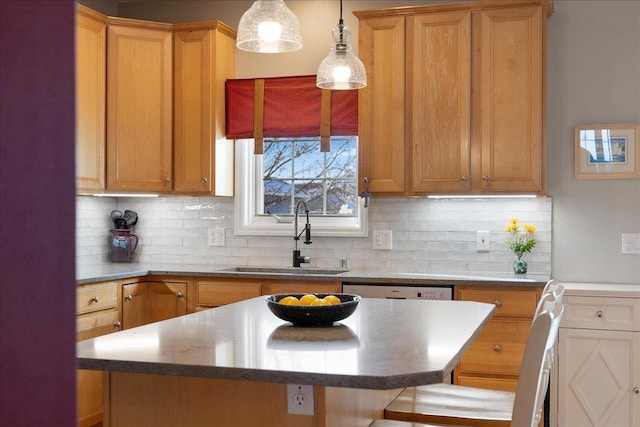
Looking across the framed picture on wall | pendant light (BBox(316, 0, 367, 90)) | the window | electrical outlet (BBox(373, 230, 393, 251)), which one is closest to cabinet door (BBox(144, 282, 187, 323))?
the window

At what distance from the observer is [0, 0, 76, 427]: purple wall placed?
1.64ft

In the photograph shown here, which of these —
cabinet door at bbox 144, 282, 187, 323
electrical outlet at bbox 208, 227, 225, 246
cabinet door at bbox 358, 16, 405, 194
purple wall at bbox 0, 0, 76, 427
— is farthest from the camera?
electrical outlet at bbox 208, 227, 225, 246

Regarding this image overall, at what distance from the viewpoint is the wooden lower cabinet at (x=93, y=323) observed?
4062 mm

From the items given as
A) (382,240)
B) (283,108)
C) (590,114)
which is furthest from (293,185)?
(590,114)

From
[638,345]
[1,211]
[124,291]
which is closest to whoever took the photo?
[1,211]

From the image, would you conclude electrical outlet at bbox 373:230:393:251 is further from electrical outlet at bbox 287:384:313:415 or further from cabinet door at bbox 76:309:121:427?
electrical outlet at bbox 287:384:313:415

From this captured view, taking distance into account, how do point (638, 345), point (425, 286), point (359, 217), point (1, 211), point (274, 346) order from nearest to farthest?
point (1, 211) < point (274, 346) < point (638, 345) < point (425, 286) < point (359, 217)

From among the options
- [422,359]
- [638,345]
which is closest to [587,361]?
[638,345]

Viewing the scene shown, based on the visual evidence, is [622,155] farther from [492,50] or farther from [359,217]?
[359,217]

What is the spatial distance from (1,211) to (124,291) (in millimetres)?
4085

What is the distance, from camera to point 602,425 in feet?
12.8

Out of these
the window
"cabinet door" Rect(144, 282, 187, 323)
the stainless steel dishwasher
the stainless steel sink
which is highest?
the window

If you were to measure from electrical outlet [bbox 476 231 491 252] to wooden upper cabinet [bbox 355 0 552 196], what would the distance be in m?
0.40

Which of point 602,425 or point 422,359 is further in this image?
point 602,425
